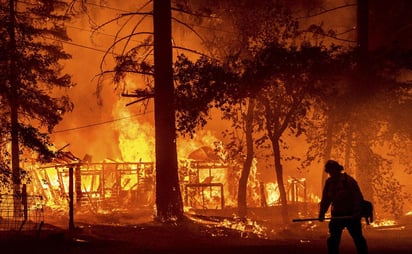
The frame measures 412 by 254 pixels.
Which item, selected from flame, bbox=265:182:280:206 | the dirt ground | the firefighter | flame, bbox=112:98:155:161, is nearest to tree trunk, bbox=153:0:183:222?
the dirt ground

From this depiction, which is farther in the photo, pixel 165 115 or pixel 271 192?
pixel 271 192

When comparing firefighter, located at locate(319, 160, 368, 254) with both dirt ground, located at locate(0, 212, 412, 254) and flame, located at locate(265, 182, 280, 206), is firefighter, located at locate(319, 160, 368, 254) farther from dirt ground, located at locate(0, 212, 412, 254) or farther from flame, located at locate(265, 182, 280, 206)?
flame, located at locate(265, 182, 280, 206)

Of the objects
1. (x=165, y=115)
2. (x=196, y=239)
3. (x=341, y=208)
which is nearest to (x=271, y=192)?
(x=165, y=115)

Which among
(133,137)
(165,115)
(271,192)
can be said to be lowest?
(271,192)

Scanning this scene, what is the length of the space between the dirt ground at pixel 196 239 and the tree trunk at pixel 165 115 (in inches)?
28.0

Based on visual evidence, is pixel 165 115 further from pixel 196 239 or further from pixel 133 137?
pixel 133 137

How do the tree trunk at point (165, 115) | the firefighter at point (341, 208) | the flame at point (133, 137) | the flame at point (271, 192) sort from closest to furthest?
the firefighter at point (341, 208) → the tree trunk at point (165, 115) → the flame at point (271, 192) → the flame at point (133, 137)

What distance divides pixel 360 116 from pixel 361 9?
394cm

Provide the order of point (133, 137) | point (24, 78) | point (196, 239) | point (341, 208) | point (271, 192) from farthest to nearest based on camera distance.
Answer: point (133, 137) < point (271, 192) < point (24, 78) < point (196, 239) < point (341, 208)

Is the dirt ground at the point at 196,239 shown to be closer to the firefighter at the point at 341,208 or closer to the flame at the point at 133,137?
the firefighter at the point at 341,208

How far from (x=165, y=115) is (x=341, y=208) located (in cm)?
912

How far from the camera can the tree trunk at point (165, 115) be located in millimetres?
18672

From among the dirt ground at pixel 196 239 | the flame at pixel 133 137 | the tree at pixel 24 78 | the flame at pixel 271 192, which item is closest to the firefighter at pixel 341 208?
the dirt ground at pixel 196 239

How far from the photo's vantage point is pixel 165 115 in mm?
18734
